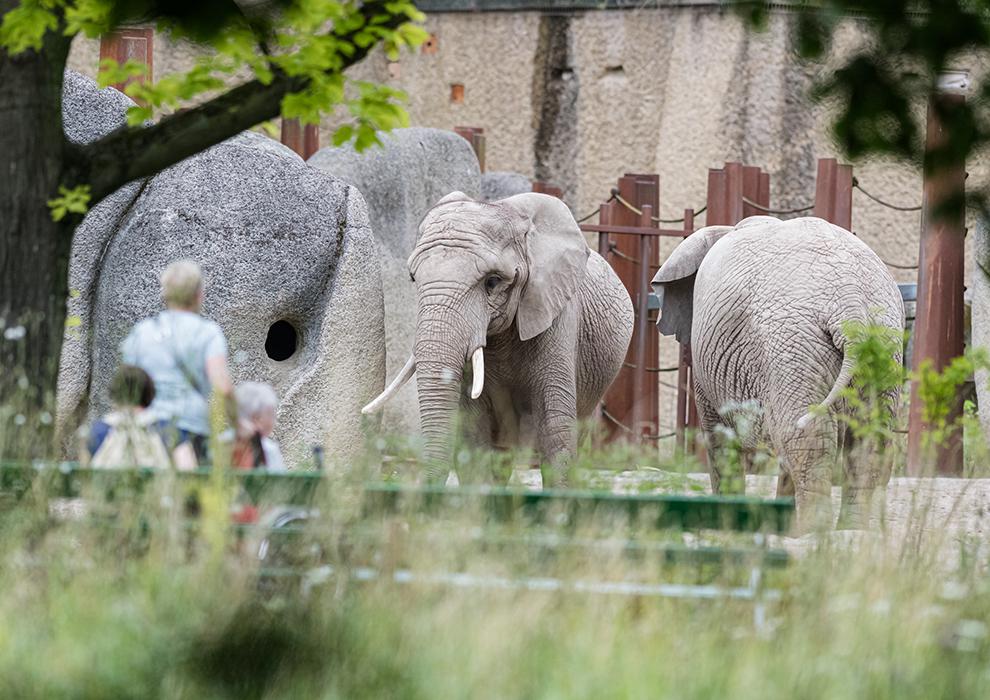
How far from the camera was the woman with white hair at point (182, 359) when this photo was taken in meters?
4.89

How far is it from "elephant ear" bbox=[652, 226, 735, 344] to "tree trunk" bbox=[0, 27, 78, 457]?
4198mm

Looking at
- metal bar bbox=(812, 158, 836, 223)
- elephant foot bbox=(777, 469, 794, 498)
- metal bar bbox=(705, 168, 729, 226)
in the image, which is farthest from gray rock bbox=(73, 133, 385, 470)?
metal bar bbox=(812, 158, 836, 223)

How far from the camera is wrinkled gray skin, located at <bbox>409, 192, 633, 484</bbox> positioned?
290 inches

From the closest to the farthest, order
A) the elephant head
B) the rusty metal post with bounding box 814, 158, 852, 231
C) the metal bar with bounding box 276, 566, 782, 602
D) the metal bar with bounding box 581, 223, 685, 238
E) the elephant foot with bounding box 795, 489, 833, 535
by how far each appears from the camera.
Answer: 1. the metal bar with bounding box 276, 566, 782, 602
2. the elephant foot with bounding box 795, 489, 833, 535
3. the elephant head
4. the rusty metal post with bounding box 814, 158, 852, 231
5. the metal bar with bounding box 581, 223, 685, 238

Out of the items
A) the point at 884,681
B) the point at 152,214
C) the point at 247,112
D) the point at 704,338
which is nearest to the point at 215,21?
the point at 247,112

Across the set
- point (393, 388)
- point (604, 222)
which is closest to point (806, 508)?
point (393, 388)

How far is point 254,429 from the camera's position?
16.2 feet

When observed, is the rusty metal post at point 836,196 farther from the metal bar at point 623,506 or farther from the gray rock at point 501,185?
the metal bar at point 623,506

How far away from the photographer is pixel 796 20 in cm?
355

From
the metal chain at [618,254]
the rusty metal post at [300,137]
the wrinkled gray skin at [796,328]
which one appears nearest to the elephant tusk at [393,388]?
the wrinkled gray skin at [796,328]

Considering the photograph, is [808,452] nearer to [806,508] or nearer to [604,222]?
[806,508]

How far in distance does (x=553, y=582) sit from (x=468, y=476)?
4.30 ft

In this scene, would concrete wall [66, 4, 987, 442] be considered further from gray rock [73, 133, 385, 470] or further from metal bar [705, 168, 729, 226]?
gray rock [73, 133, 385, 470]

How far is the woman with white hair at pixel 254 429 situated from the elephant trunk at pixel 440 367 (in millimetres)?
2341
